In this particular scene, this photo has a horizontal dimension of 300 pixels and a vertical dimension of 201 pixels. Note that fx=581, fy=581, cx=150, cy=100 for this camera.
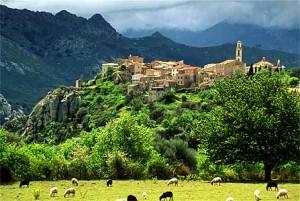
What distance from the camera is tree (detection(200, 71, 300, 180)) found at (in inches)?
2015

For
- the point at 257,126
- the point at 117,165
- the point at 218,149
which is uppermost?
the point at 257,126

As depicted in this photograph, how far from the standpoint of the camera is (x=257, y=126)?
167 ft

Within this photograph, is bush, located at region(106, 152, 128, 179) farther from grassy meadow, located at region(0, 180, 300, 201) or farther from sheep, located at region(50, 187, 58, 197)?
sheep, located at region(50, 187, 58, 197)

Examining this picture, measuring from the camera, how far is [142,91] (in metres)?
190

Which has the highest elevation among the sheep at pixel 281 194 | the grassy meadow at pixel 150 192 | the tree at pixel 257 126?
the tree at pixel 257 126

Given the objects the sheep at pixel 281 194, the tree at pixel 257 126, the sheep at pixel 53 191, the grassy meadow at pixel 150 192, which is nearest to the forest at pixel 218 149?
the tree at pixel 257 126

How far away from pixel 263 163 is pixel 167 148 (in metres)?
17.6

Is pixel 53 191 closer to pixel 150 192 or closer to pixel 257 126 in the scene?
pixel 150 192

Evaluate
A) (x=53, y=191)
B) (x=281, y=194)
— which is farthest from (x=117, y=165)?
(x=281, y=194)

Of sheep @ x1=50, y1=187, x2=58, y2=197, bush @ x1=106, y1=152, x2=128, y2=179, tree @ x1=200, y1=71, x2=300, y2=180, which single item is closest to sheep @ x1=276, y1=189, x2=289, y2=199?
tree @ x1=200, y1=71, x2=300, y2=180

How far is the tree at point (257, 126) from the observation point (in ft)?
168

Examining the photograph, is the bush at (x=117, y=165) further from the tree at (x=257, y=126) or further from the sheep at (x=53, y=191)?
the sheep at (x=53, y=191)

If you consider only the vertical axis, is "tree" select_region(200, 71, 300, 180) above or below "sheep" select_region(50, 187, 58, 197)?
above

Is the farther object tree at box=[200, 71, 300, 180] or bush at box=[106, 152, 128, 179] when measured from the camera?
bush at box=[106, 152, 128, 179]
